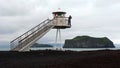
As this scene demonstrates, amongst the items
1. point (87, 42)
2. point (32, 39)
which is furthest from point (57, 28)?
point (87, 42)

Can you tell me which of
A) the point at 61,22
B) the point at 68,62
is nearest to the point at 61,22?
the point at 61,22

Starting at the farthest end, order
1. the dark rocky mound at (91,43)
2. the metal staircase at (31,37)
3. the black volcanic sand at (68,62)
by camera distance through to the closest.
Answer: the dark rocky mound at (91,43)
the metal staircase at (31,37)
the black volcanic sand at (68,62)

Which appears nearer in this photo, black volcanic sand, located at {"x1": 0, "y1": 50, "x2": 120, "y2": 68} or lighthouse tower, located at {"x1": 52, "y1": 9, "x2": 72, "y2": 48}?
black volcanic sand, located at {"x1": 0, "y1": 50, "x2": 120, "y2": 68}

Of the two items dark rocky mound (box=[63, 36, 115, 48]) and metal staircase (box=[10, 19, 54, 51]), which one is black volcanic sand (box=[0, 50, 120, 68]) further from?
dark rocky mound (box=[63, 36, 115, 48])

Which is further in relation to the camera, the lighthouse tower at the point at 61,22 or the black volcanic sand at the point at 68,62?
the lighthouse tower at the point at 61,22

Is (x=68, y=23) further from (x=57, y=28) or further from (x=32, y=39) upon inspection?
(x=32, y=39)

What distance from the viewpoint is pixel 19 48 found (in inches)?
2119

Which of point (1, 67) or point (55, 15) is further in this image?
point (55, 15)

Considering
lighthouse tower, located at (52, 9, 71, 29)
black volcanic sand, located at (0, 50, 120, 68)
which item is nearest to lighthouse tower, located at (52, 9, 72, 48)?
lighthouse tower, located at (52, 9, 71, 29)

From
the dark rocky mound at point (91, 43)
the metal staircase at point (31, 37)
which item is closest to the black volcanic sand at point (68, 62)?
the metal staircase at point (31, 37)

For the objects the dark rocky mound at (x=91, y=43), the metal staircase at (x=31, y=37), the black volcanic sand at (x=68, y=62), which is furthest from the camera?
the dark rocky mound at (x=91, y=43)

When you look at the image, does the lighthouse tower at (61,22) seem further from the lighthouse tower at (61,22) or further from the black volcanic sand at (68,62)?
the black volcanic sand at (68,62)

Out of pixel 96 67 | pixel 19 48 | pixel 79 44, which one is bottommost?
pixel 79 44

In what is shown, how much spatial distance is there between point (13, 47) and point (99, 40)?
136 m
